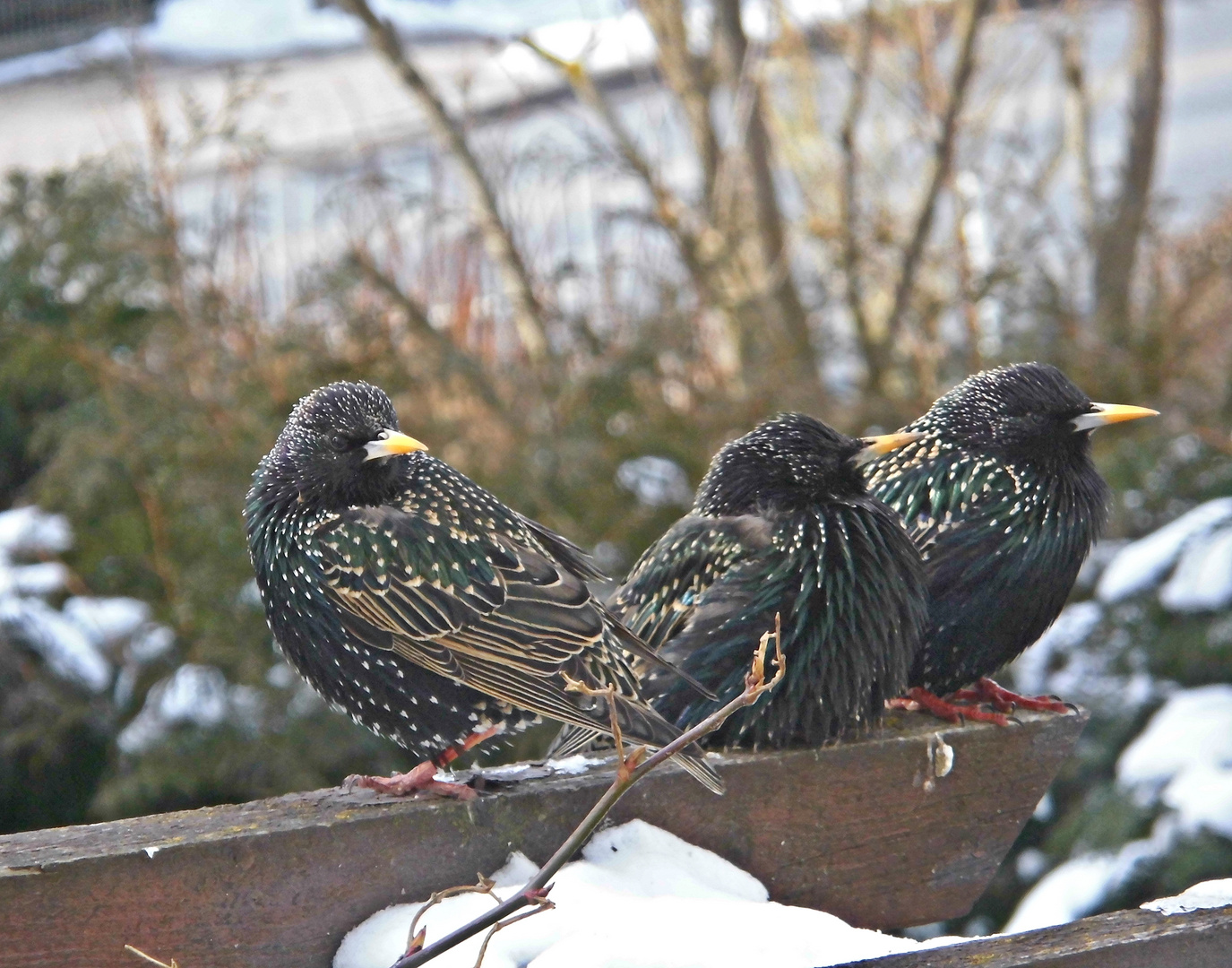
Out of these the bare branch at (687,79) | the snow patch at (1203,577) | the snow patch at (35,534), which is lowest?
the snow patch at (1203,577)

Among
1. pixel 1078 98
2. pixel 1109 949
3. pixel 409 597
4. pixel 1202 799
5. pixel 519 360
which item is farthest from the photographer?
pixel 1078 98

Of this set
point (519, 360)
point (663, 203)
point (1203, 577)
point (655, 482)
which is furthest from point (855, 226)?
point (1203, 577)

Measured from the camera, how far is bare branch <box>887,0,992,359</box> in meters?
4.97

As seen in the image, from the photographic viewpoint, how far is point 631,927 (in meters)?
1.57

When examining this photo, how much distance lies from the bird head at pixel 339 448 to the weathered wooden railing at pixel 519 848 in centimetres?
46

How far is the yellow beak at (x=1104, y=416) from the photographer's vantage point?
2268 mm

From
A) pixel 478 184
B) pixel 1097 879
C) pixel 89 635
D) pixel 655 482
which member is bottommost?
pixel 1097 879

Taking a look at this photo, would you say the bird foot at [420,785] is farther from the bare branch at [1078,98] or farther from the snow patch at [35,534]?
the bare branch at [1078,98]

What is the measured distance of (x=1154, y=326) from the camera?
15.9 feet

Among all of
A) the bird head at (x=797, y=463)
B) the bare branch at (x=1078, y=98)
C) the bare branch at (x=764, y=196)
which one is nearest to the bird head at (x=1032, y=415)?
the bird head at (x=797, y=463)

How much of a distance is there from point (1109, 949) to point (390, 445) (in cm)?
113

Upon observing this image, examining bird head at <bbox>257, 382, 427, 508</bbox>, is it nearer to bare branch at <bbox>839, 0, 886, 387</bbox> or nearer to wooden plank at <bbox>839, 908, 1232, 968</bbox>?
wooden plank at <bbox>839, 908, 1232, 968</bbox>

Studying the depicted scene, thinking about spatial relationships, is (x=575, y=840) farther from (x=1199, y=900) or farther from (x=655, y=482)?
(x=655, y=482)

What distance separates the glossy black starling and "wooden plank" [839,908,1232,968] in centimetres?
50
